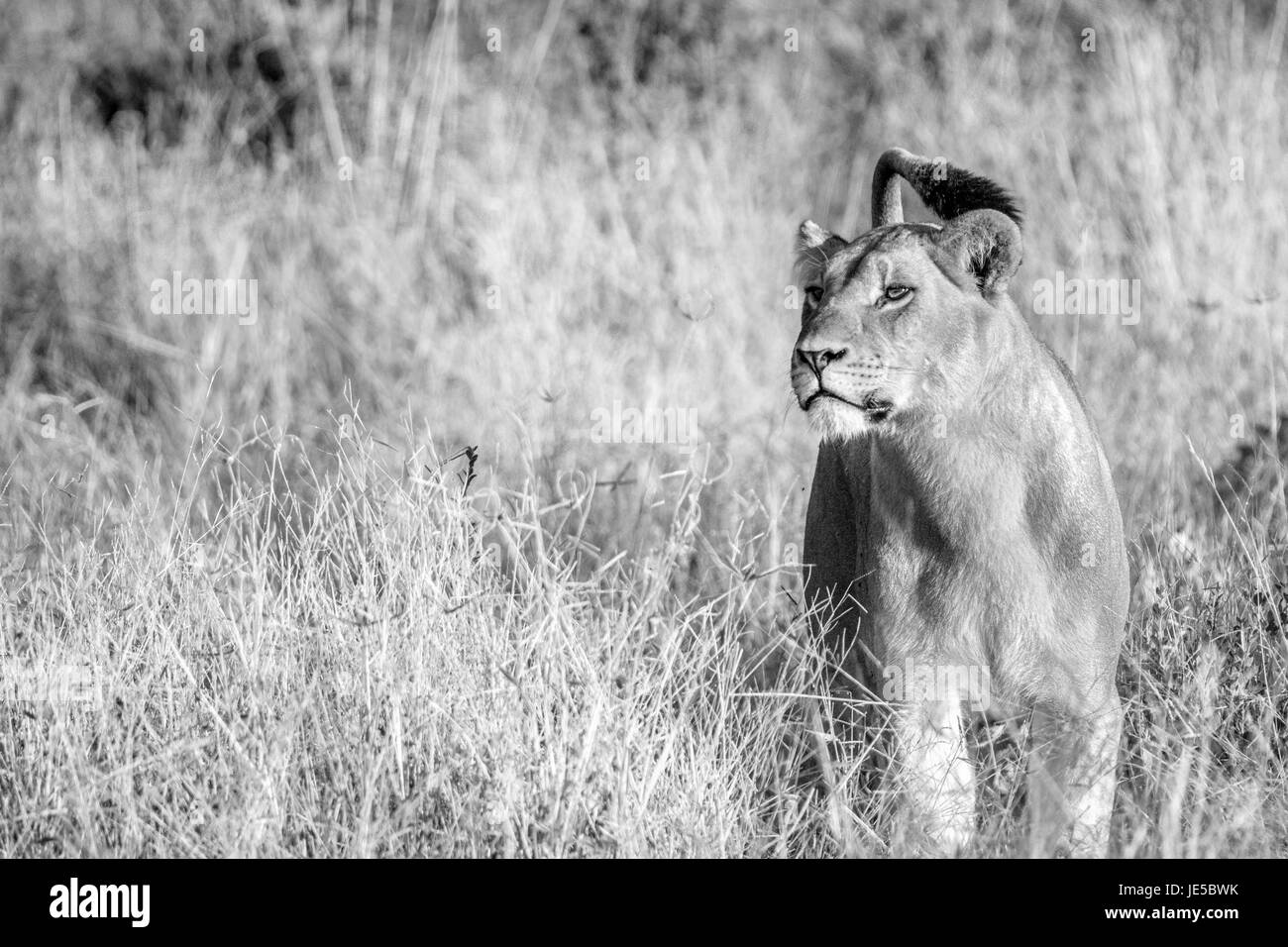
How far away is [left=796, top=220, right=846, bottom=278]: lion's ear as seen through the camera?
4.82m

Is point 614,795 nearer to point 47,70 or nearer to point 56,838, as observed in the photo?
point 56,838

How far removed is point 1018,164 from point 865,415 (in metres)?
6.00

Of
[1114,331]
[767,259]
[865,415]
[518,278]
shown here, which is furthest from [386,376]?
[865,415]

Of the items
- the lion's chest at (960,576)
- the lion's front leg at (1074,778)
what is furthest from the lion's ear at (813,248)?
the lion's front leg at (1074,778)

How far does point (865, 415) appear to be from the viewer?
170 inches

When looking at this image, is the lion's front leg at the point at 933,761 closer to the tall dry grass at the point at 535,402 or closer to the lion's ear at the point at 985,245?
the tall dry grass at the point at 535,402

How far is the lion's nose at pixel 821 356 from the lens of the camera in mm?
4215

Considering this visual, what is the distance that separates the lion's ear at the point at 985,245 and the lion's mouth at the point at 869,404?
1.49 ft

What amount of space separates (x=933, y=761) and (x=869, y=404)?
1030mm

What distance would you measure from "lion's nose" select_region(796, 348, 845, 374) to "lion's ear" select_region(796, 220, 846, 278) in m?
0.63

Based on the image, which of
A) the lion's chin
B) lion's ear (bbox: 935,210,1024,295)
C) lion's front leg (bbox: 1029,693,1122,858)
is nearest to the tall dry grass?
lion's front leg (bbox: 1029,693,1122,858)

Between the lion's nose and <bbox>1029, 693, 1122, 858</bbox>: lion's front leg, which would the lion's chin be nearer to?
the lion's nose

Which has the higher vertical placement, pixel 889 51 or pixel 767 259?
pixel 889 51

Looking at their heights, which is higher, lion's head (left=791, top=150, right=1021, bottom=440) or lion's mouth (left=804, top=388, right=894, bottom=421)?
lion's head (left=791, top=150, right=1021, bottom=440)
